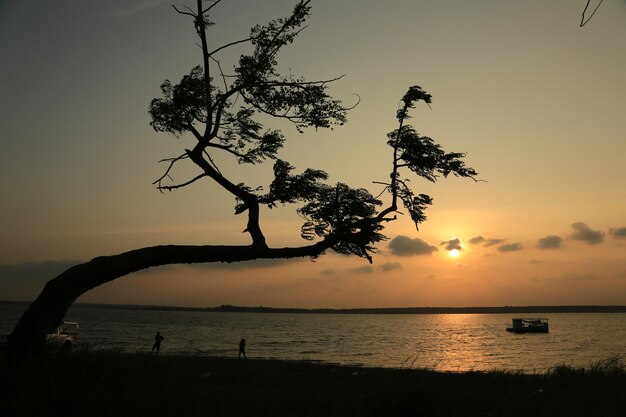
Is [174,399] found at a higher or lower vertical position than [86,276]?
lower

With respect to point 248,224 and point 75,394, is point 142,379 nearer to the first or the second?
point 75,394

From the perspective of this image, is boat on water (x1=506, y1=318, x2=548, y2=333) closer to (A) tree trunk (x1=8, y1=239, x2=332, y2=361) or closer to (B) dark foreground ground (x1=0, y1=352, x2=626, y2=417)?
(B) dark foreground ground (x1=0, y1=352, x2=626, y2=417)

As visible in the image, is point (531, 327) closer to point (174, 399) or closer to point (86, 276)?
point (86, 276)

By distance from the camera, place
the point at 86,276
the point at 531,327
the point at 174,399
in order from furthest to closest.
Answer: the point at 531,327 → the point at 86,276 → the point at 174,399

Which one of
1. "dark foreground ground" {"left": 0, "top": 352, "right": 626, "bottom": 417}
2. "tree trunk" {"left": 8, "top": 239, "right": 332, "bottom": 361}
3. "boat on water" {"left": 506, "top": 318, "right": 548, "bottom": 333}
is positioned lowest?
"boat on water" {"left": 506, "top": 318, "right": 548, "bottom": 333}

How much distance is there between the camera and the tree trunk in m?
11.7

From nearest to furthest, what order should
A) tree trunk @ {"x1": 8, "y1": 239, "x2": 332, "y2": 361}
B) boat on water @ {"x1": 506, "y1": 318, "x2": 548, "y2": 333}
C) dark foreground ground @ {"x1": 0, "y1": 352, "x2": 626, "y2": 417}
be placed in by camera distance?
1. dark foreground ground @ {"x1": 0, "y1": 352, "x2": 626, "y2": 417}
2. tree trunk @ {"x1": 8, "y1": 239, "x2": 332, "y2": 361}
3. boat on water @ {"x1": 506, "y1": 318, "x2": 548, "y2": 333}

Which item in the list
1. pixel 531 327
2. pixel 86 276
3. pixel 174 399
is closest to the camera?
pixel 174 399

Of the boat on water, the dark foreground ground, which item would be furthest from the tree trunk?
the boat on water

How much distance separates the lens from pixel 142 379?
11.0 m

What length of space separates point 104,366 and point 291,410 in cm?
395

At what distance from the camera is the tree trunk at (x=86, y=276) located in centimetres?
1172

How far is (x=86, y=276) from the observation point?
12523mm

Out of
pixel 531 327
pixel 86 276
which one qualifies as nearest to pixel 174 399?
pixel 86 276
